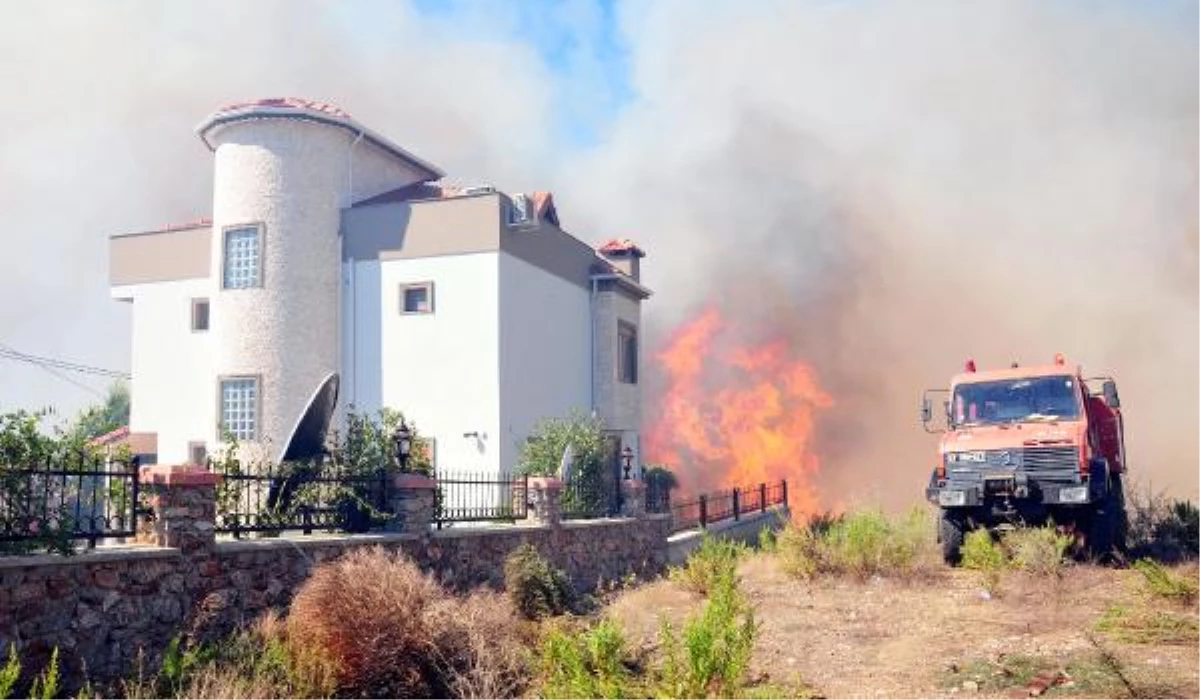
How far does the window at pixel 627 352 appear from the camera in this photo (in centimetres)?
2689

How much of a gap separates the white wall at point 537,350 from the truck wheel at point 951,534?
945 cm

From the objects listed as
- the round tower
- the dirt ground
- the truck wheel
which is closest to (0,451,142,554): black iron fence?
the dirt ground

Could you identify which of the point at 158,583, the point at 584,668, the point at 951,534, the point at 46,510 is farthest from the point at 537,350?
the point at 584,668

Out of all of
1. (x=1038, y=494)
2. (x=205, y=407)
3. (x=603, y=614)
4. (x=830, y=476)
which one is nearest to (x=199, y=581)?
(x=603, y=614)

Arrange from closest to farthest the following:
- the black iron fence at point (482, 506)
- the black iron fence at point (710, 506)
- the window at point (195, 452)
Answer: the black iron fence at point (482, 506), the black iron fence at point (710, 506), the window at point (195, 452)

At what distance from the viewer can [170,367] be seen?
24.0 metres

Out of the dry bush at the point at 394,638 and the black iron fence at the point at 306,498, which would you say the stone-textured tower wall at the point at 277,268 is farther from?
the dry bush at the point at 394,638

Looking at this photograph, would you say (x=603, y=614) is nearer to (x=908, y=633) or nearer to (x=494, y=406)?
(x=908, y=633)

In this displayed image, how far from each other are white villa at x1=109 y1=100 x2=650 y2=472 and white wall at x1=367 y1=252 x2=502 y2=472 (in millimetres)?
30

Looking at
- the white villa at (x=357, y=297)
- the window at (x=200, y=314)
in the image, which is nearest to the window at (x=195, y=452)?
the white villa at (x=357, y=297)

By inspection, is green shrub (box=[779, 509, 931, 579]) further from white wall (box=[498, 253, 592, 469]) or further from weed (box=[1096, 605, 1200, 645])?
white wall (box=[498, 253, 592, 469])

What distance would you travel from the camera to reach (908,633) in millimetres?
9984

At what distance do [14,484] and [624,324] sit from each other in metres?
20.4

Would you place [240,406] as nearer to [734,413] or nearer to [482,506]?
[482,506]
